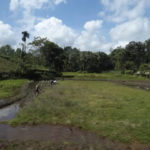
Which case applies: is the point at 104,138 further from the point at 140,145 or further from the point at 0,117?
the point at 0,117

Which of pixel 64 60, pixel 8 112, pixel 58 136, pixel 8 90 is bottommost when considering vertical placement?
pixel 58 136

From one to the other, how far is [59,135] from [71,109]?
11.4ft

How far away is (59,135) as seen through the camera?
7.16m

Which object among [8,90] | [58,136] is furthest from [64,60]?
[58,136]

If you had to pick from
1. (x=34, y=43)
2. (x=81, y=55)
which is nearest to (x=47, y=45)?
(x=34, y=43)

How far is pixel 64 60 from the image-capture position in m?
63.3

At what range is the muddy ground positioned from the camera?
5961 mm

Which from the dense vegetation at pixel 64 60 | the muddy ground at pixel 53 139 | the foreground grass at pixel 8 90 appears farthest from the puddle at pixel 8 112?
the dense vegetation at pixel 64 60

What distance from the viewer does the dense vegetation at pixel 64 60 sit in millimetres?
44375

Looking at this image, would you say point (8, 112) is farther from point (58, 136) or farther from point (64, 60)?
point (64, 60)

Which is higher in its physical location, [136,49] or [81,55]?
[136,49]

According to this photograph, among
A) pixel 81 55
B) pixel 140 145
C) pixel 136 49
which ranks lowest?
pixel 140 145

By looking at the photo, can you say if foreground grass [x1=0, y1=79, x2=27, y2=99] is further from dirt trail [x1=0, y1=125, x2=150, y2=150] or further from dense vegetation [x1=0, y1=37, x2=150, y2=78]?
dense vegetation [x1=0, y1=37, x2=150, y2=78]

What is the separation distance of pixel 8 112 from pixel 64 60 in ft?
175
